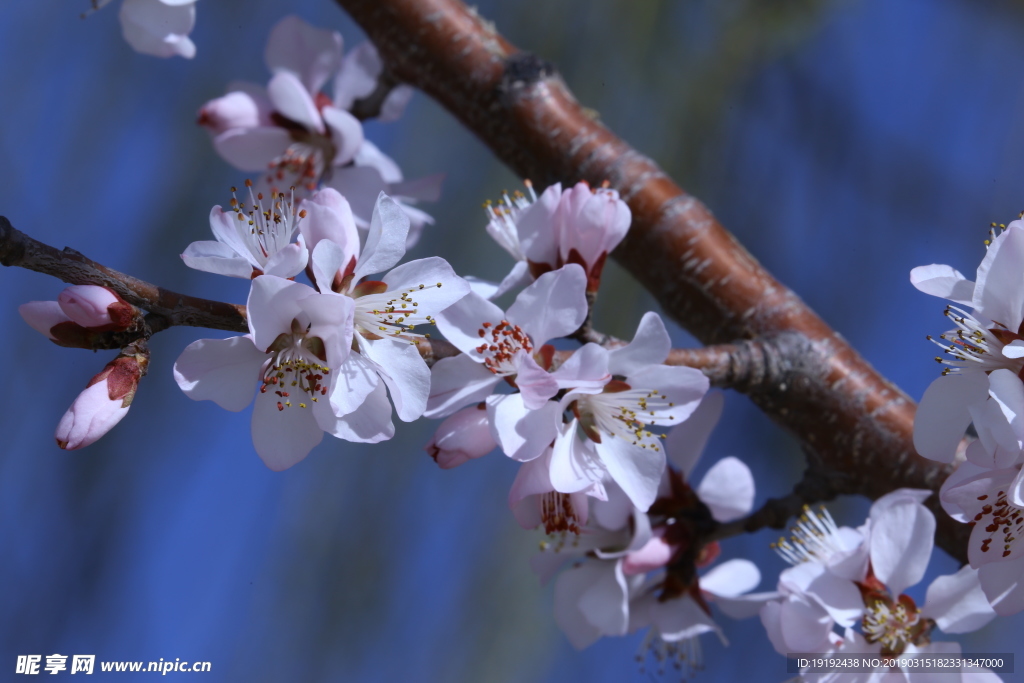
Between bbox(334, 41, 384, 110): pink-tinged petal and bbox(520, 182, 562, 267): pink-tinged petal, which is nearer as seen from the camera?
bbox(520, 182, 562, 267): pink-tinged petal

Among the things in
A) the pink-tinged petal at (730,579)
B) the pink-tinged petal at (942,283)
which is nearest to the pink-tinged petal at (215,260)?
the pink-tinged petal at (942,283)

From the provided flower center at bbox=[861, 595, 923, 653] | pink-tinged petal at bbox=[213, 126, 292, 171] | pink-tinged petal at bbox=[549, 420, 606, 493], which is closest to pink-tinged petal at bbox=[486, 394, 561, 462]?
pink-tinged petal at bbox=[549, 420, 606, 493]

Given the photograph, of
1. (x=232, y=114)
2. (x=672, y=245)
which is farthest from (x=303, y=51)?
(x=672, y=245)

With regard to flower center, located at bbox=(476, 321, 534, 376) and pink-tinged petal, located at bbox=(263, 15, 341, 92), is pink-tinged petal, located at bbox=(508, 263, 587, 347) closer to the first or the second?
flower center, located at bbox=(476, 321, 534, 376)

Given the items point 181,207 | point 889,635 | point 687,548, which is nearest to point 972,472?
point 889,635

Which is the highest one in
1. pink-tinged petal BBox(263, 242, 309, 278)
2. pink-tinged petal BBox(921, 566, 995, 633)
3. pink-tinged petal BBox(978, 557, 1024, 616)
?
pink-tinged petal BBox(263, 242, 309, 278)

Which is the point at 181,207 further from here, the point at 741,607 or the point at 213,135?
the point at 741,607
